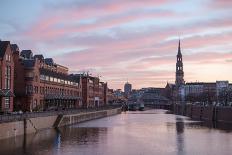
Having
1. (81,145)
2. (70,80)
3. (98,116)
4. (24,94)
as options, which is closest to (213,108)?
(98,116)

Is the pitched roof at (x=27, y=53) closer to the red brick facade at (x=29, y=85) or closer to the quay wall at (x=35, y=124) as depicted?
the red brick facade at (x=29, y=85)

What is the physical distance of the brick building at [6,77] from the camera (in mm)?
89000

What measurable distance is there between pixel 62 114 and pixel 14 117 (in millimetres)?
34537

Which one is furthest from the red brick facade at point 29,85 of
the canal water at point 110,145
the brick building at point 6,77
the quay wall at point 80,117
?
the canal water at point 110,145

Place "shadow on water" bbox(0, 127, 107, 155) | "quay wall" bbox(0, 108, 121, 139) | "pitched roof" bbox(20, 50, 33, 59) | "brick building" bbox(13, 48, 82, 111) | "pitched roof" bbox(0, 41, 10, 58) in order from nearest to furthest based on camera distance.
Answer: "shadow on water" bbox(0, 127, 107, 155) → "quay wall" bbox(0, 108, 121, 139) → "pitched roof" bbox(0, 41, 10, 58) → "brick building" bbox(13, 48, 82, 111) → "pitched roof" bbox(20, 50, 33, 59)

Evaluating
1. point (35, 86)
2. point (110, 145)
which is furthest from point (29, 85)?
point (110, 145)

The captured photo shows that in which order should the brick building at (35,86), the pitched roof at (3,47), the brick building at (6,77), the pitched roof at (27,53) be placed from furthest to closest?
the pitched roof at (27,53) → the brick building at (35,86) → the pitched roof at (3,47) → the brick building at (6,77)

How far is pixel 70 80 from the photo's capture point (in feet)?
534

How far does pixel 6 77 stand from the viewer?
301 feet

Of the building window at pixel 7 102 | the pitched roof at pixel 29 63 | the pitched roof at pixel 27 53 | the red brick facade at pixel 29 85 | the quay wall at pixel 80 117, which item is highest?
the pitched roof at pixel 27 53

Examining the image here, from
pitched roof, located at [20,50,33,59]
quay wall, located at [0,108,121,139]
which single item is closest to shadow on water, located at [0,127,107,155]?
quay wall, located at [0,108,121,139]

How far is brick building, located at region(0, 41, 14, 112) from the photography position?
89.0 metres

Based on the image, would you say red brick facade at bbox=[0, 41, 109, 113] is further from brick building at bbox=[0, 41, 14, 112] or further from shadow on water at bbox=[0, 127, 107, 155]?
shadow on water at bbox=[0, 127, 107, 155]

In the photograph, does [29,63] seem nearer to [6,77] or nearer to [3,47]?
[6,77]
